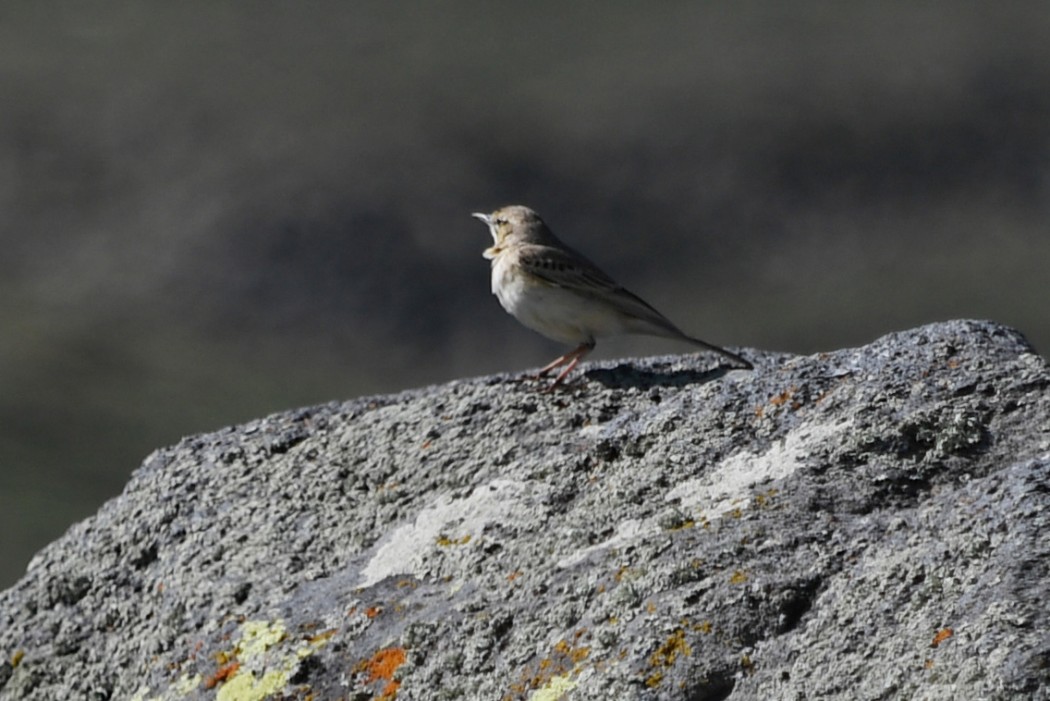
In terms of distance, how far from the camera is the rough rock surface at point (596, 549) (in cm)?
404

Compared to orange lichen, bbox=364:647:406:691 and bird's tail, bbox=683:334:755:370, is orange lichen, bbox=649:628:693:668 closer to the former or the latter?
orange lichen, bbox=364:647:406:691

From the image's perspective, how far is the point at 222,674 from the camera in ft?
16.0

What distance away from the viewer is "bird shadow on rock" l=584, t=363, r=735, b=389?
20.9 feet

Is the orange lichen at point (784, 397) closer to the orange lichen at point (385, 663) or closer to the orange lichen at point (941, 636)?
the orange lichen at point (941, 636)

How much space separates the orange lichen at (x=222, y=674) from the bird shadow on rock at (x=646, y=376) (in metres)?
2.14

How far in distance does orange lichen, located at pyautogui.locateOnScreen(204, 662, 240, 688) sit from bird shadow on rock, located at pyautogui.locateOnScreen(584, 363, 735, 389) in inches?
84.2

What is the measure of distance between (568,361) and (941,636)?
4.50m

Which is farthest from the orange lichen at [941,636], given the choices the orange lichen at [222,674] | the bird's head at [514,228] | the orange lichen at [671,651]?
the bird's head at [514,228]

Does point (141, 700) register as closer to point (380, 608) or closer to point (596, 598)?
point (380, 608)

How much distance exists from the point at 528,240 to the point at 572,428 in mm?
4071

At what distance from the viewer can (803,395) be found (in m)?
5.21

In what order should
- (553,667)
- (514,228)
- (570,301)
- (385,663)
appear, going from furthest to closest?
(514,228) → (570,301) → (385,663) → (553,667)

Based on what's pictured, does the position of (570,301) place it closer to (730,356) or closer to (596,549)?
(730,356)

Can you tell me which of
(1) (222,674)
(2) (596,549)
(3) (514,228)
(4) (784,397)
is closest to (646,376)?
(4) (784,397)
